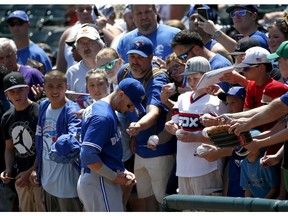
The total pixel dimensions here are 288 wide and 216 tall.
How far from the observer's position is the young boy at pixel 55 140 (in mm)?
8008

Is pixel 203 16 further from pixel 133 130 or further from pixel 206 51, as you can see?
pixel 133 130

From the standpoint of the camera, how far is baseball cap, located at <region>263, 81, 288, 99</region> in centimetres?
670

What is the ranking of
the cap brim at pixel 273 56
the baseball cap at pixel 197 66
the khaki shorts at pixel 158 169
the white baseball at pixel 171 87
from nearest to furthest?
1. the cap brim at pixel 273 56
2. the baseball cap at pixel 197 66
3. the white baseball at pixel 171 87
4. the khaki shorts at pixel 158 169

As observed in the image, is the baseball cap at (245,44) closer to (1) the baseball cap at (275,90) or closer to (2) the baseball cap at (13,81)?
(1) the baseball cap at (275,90)

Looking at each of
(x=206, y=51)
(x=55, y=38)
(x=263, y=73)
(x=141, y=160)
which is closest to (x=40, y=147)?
(x=141, y=160)

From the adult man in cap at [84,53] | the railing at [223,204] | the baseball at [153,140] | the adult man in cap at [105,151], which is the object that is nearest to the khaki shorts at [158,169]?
the baseball at [153,140]

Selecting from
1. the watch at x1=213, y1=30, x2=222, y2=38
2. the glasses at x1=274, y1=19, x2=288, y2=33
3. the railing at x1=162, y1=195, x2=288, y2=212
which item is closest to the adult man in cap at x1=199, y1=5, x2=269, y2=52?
the watch at x1=213, y1=30, x2=222, y2=38

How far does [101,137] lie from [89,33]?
2279mm

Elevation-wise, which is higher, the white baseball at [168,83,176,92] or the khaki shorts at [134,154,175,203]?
the white baseball at [168,83,176,92]

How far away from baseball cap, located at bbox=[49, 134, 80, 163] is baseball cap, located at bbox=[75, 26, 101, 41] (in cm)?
174

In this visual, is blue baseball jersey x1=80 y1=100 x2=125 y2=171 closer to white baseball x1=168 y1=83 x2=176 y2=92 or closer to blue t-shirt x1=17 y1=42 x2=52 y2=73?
white baseball x1=168 y1=83 x2=176 y2=92

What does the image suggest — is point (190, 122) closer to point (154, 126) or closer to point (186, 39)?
point (154, 126)

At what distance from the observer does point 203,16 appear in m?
8.99

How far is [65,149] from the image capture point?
7543mm
